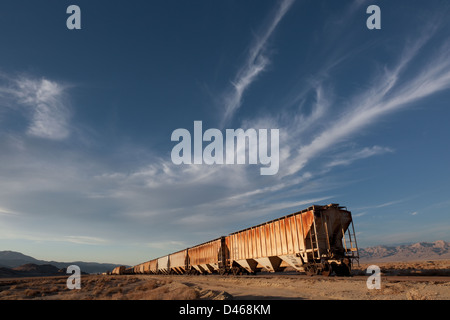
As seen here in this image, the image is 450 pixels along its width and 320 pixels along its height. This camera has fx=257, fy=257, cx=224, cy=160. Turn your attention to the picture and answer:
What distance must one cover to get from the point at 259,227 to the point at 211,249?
417 inches

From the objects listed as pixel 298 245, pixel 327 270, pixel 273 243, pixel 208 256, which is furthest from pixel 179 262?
pixel 327 270

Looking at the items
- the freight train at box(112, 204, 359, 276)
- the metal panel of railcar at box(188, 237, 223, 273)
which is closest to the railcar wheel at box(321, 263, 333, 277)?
the freight train at box(112, 204, 359, 276)

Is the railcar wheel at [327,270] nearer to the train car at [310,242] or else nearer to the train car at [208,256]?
the train car at [310,242]

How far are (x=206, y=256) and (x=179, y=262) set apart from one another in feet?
39.3

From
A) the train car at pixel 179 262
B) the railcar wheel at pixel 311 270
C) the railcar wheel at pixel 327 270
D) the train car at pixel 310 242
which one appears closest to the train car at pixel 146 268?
the train car at pixel 179 262

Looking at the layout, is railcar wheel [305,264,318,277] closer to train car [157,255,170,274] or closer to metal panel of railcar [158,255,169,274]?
train car [157,255,170,274]

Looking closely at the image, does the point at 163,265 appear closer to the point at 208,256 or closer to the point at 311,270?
the point at 208,256

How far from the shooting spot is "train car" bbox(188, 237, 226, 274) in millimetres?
27766

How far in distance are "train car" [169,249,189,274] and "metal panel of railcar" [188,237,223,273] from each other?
5.15 ft

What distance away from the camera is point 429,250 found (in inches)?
7470
